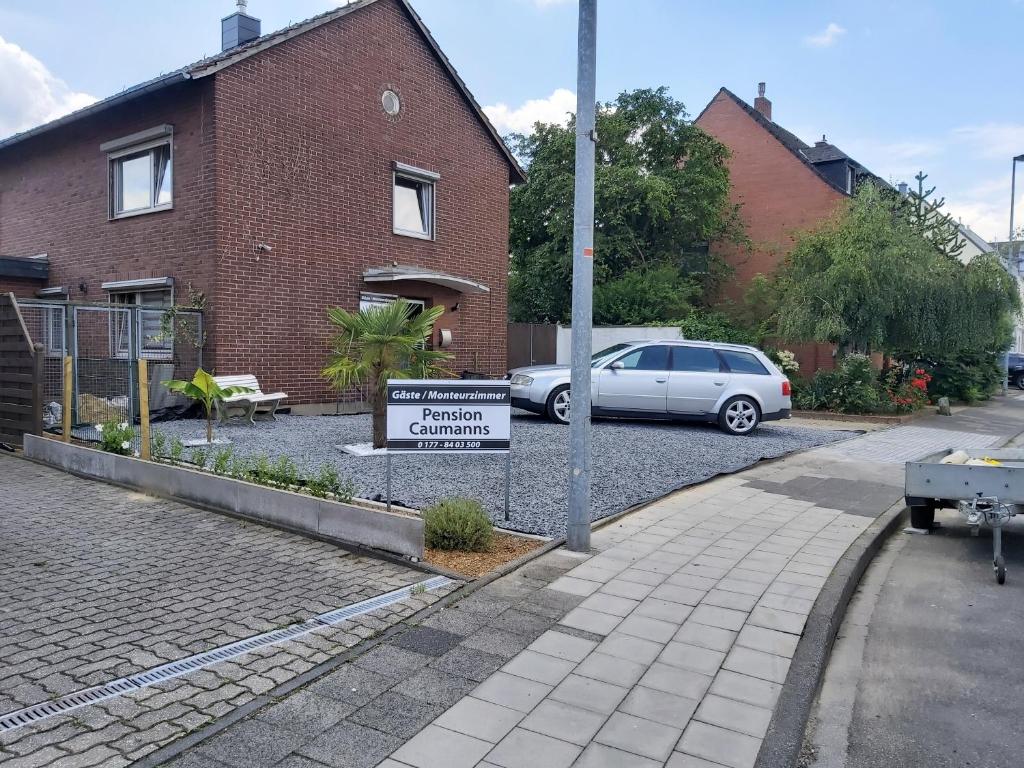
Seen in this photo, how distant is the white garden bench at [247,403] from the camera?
11148 millimetres

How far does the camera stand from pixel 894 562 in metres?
6.47

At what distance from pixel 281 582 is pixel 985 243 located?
4757 centimetres

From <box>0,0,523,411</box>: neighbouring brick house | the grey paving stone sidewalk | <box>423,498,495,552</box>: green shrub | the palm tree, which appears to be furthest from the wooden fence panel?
the grey paving stone sidewalk

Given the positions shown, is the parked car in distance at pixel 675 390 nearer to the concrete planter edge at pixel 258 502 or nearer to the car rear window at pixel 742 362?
the car rear window at pixel 742 362

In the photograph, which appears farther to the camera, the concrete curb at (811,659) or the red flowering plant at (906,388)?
the red flowering plant at (906,388)

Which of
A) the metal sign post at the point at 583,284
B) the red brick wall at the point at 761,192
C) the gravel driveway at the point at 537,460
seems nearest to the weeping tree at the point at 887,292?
the gravel driveway at the point at 537,460

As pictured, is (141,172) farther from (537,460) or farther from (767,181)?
(767,181)

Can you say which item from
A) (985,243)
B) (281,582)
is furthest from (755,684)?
(985,243)

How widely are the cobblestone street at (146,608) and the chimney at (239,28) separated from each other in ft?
38.3

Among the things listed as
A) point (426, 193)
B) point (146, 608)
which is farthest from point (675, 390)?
point (146, 608)

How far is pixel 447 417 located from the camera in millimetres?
6281

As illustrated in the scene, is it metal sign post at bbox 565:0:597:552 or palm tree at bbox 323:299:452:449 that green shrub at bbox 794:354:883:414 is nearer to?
palm tree at bbox 323:299:452:449

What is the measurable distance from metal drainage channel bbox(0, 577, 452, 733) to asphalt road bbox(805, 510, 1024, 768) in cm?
247

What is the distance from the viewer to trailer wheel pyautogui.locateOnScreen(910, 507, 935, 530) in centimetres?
728
